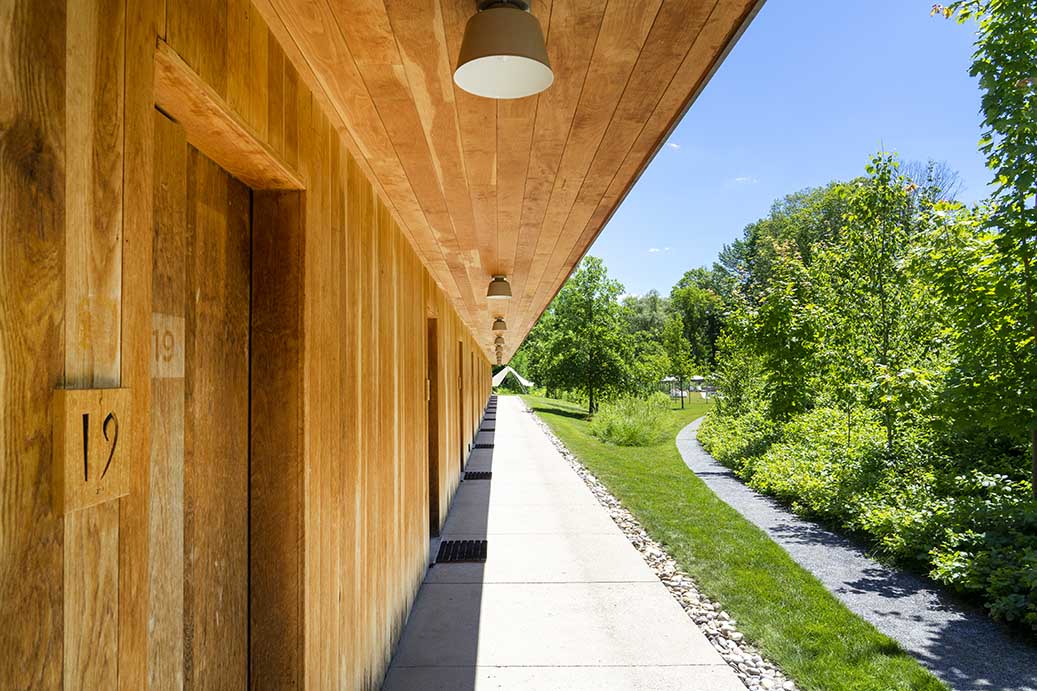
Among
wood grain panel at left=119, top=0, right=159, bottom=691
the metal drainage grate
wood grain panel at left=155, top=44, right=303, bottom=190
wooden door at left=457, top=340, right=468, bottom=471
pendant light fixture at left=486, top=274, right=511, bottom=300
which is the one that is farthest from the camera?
wooden door at left=457, top=340, right=468, bottom=471

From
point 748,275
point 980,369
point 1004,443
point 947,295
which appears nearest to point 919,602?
point 980,369

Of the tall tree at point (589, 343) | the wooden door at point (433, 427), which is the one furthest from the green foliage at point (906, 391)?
the tall tree at point (589, 343)

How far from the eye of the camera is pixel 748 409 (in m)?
12.8

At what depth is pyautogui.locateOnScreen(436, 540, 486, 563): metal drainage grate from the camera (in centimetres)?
529

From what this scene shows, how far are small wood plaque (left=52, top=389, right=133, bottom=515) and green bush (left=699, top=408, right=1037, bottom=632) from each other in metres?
4.90

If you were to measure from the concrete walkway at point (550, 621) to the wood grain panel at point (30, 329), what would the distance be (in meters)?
2.78

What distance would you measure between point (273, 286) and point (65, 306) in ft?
3.41

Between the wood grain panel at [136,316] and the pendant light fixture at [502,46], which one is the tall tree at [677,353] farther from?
the wood grain panel at [136,316]

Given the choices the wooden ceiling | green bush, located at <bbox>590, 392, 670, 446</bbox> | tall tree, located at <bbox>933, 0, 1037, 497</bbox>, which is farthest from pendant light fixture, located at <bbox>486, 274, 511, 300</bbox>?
green bush, located at <bbox>590, 392, 670, 446</bbox>

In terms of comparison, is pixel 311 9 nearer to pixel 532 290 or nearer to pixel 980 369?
pixel 532 290

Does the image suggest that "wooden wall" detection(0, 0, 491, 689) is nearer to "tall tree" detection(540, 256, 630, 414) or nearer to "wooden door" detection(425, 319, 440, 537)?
"wooden door" detection(425, 319, 440, 537)

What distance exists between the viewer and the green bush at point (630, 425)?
1465cm

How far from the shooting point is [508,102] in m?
2.10

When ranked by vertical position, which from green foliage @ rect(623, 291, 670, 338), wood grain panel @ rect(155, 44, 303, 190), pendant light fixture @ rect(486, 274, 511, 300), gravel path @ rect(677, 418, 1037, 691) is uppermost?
green foliage @ rect(623, 291, 670, 338)
